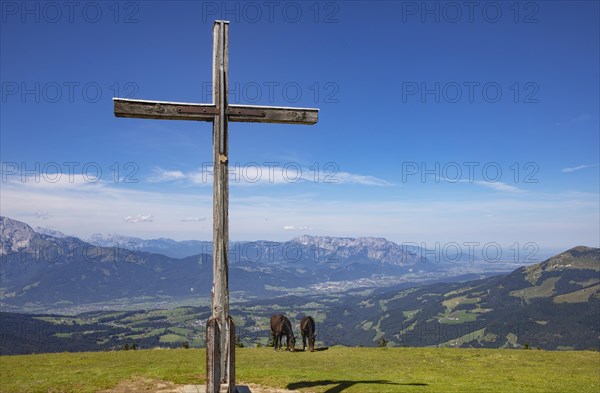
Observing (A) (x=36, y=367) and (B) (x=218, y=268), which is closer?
(B) (x=218, y=268)

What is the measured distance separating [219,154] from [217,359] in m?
5.47

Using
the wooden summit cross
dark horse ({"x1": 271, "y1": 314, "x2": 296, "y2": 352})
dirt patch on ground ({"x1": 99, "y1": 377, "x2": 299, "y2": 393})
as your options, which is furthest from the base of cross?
dark horse ({"x1": 271, "y1": 314, "x2": 296, "y2": 352})

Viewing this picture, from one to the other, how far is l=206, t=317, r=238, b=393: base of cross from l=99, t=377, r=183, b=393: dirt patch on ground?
7888 mm

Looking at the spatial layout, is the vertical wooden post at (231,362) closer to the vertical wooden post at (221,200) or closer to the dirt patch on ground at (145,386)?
the vertical wooden post at (221,200)

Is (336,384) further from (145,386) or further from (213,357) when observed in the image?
(213,357)

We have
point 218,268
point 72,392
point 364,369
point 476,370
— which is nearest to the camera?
point 218,268

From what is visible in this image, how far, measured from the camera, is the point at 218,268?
1088cm

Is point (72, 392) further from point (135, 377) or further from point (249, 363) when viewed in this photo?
point (249, 363)

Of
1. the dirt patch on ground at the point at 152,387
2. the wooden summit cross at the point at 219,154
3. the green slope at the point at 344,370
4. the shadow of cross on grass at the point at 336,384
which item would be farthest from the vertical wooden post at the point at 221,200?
the green slope at the point at 344,370

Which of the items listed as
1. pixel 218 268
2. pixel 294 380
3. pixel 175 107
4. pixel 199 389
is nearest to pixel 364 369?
pixel 294 380

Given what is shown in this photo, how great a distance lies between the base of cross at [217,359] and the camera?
10.2m

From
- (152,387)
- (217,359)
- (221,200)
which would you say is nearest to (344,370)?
(152,387)

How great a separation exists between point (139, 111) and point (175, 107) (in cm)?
97

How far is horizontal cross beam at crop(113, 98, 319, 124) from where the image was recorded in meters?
11.0
